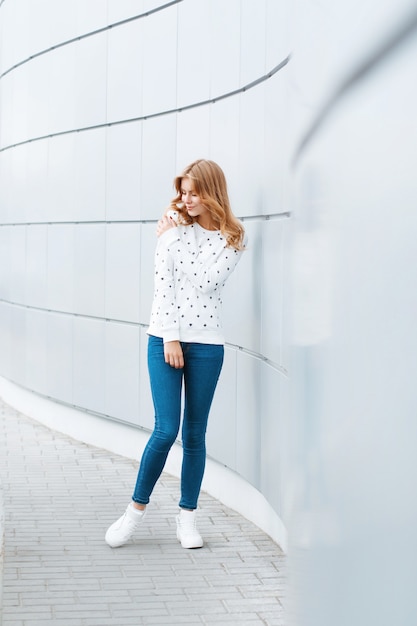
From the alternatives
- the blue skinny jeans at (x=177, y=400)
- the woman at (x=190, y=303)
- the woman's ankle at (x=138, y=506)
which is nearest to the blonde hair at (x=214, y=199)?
the woman at (x=190, y=303)

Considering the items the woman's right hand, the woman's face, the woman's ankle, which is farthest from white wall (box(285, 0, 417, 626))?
the woman's ankle

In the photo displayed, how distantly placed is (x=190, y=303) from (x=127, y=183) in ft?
9.48

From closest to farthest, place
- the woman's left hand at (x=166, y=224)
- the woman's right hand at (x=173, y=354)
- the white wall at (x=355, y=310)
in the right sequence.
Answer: the white wall at (x=355, y=310)
the woman's right hand at (x=173, y=354)
the woman's left hand at (x=166, y=224)

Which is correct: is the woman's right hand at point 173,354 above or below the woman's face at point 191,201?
below

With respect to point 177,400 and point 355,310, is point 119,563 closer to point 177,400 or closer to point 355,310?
point 177,400

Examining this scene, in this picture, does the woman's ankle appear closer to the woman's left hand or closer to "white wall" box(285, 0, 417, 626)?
the woman's left hand

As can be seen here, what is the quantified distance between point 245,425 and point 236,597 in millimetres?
1518

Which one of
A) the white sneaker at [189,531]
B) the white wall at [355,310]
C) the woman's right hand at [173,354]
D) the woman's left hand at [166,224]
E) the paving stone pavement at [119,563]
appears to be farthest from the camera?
the white sneaker at [189,531]

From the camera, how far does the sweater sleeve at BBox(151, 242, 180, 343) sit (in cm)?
533

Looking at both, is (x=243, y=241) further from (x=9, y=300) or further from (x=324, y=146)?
(x=9, y=300)

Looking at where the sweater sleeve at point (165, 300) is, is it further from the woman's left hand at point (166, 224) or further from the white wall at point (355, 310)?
the white wall at point (355, 310)

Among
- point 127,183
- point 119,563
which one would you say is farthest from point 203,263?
point 127,183

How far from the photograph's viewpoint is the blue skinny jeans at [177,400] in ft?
17.7

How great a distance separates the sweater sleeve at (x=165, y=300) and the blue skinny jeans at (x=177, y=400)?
96 mm
